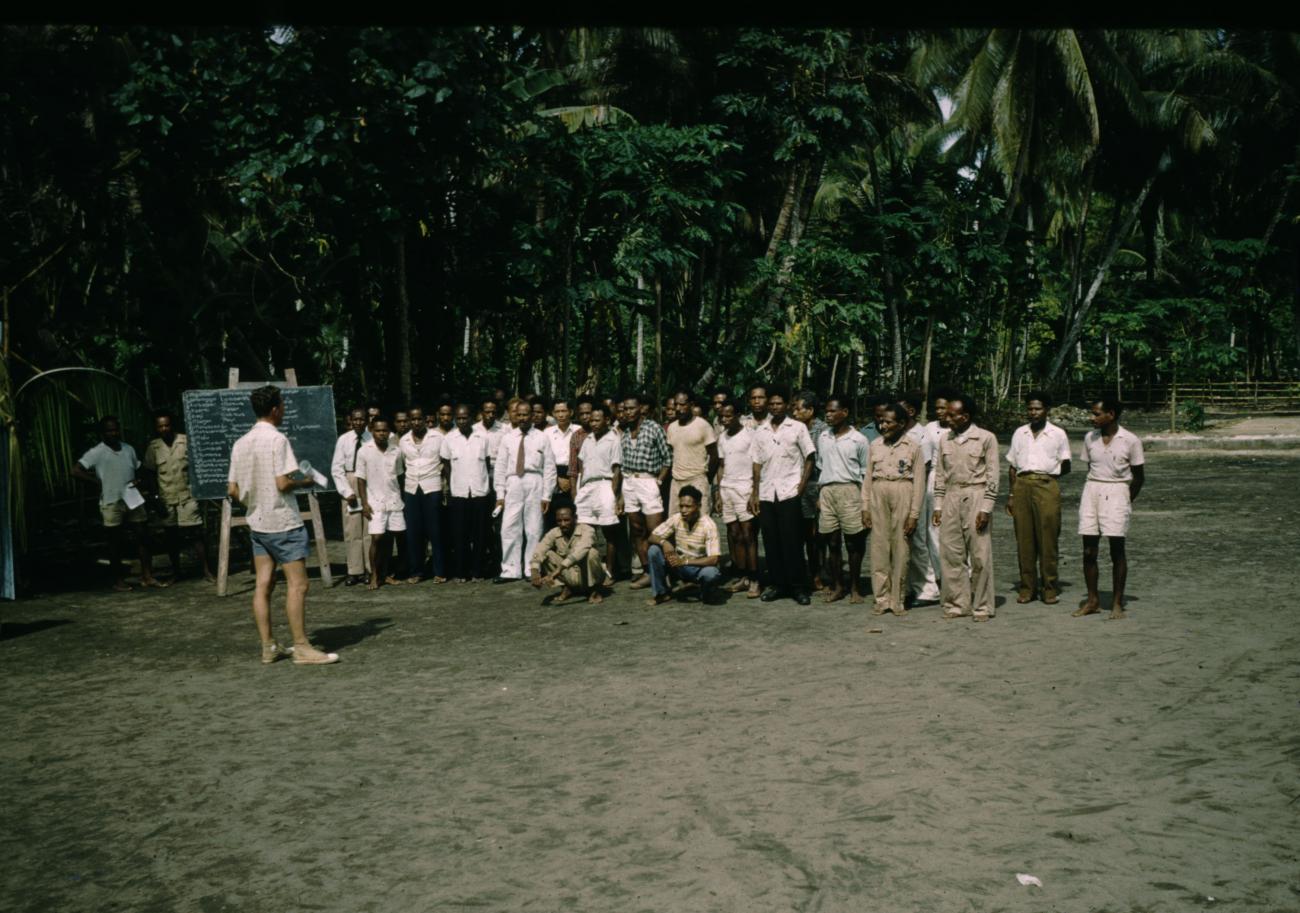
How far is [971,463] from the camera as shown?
9414 millimetres

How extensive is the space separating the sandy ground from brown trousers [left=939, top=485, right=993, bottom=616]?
34 cm

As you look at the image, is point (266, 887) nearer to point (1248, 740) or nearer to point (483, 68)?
point (1248, 740)

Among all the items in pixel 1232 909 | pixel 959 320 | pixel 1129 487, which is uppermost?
pixel 959 320

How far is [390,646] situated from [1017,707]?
4.59 meters

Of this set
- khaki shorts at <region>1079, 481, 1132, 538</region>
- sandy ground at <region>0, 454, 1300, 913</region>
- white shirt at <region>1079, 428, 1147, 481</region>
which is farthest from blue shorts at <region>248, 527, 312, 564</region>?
white shirt at <region>1079, 428, 1147, 481</region>

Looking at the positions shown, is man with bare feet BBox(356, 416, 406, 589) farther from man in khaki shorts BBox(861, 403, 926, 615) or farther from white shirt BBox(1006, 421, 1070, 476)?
white shirt BBox(1006, 421, 1070, 476)

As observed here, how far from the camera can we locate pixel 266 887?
439cm

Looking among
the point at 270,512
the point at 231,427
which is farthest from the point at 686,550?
the point at 231,427

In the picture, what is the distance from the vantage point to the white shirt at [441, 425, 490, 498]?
1164 cm

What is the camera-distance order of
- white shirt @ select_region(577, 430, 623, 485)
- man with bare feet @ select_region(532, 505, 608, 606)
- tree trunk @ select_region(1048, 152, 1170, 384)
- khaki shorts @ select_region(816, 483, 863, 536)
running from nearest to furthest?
khaki shorts @ select_region(816, 483, 863, 536), man with bare feet @ select_region(532, 505, 608, 606), white shirt @ select_region(577, 430, 623, 485), tree trunk @ select_region(1048, 152, 1170, 384)

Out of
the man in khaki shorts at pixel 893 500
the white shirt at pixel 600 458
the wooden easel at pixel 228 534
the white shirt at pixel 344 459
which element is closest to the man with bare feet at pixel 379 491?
the white shirt at pixel 344 459

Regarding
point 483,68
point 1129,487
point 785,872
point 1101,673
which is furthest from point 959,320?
point 785,872

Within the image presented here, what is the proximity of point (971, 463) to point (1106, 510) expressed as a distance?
3.57 feet

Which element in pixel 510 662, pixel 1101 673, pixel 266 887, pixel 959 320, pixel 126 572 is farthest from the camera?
pixel 959 320
